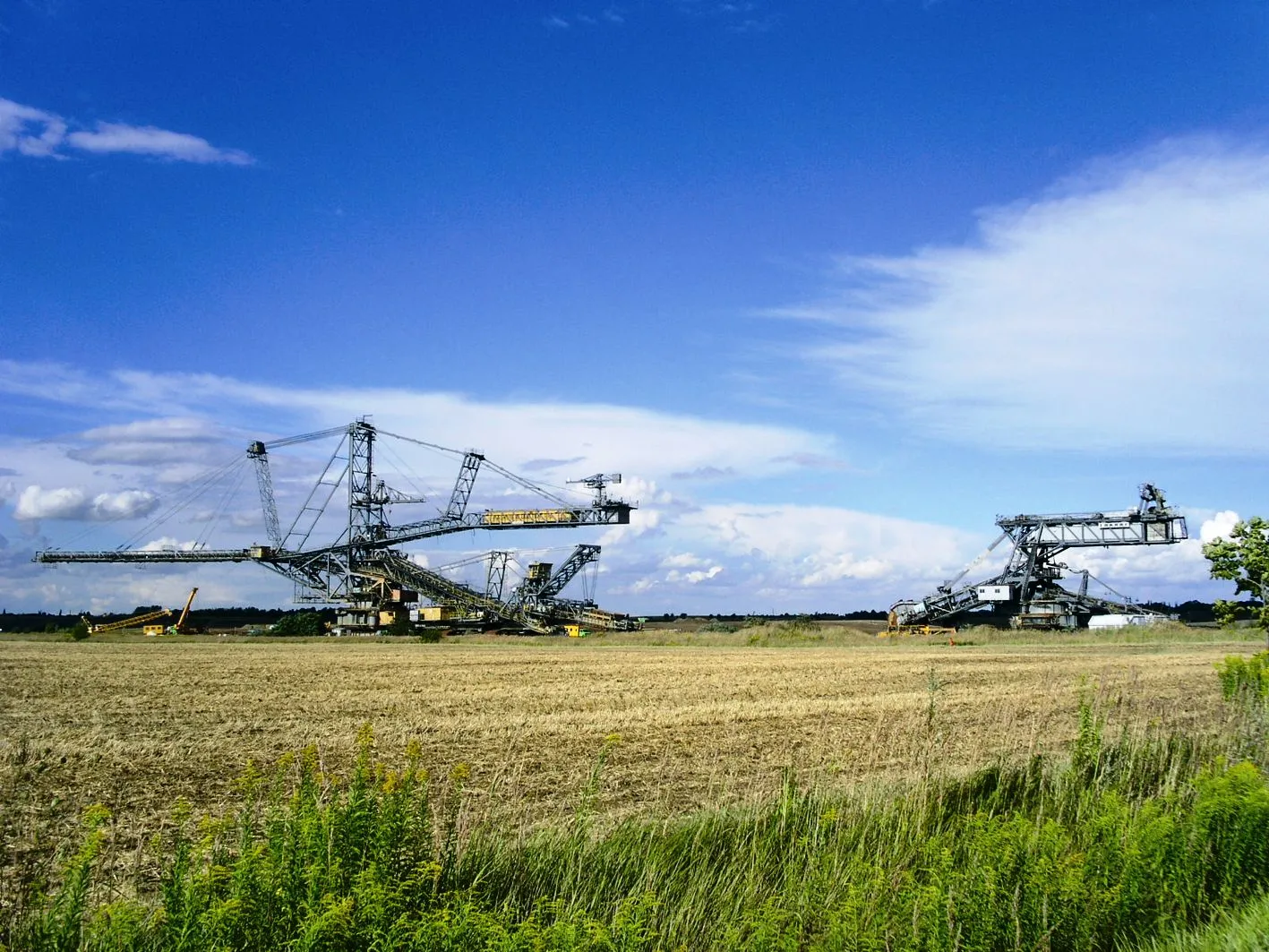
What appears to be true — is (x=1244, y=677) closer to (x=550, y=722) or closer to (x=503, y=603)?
(x=550, y=722)

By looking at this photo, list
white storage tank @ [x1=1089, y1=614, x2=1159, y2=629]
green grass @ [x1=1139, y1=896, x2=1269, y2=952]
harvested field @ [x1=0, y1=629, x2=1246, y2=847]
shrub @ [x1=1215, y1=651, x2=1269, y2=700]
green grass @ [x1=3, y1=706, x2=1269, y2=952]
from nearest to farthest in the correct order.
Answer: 1. green grass @ [x1=3, y1=706, x2=1269, y2=952]
2. green grass @ [x1=1139, y1=896, x2=1269, y2=952]
3. harvested field @ [x1=0, y1=629, x2=1246, y2=847]
4. shrub @ [x1=1215, y1=651, x2=1269, y2=700]
5. white storage tank @ [x1=1089, y1=614, x2=1159, y2=629]

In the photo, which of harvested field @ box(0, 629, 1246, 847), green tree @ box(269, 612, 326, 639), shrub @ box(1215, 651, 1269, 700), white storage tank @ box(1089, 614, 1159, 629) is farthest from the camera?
green tree @ box(269, 612, 326, 639)

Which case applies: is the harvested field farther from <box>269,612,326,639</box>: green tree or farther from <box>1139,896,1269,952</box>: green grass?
<box>269,612,326,639</box>: green tree

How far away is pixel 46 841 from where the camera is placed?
8.12 metres

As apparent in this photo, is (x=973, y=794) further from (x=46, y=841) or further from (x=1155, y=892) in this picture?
(x=46, y=841)

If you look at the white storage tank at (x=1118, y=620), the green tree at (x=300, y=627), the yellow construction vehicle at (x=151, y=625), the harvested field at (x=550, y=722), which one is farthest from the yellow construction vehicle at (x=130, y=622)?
the white storage tank at (x=1118, y=620)

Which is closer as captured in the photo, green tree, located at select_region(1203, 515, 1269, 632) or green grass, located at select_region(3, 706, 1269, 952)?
green grass, located at select_region(3, 706, 1269, 952)

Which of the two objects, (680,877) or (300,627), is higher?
(680,877)

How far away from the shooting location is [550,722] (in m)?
17.3

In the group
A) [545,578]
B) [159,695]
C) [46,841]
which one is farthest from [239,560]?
[46,841]

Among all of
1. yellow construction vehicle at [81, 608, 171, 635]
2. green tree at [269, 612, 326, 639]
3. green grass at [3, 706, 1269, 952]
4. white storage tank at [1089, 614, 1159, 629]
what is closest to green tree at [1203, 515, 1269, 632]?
green grass at [3, 706, 1269, 952]

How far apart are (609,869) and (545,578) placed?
8182 cm

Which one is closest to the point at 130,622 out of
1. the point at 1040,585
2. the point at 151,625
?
the point at 151,625

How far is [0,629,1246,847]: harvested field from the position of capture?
35.9 ft
